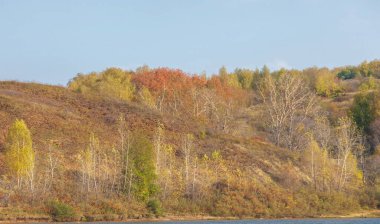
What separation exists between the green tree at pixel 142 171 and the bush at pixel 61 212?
29.3 ft

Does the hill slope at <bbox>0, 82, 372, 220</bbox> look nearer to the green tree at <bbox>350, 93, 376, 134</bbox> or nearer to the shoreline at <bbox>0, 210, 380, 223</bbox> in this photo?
the shoreline at <bbox>0, 210, 380, 223</bbox>

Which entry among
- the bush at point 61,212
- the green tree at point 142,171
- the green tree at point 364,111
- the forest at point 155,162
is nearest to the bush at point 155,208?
the forest at point 155,162

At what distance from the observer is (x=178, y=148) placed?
8494 centimetres

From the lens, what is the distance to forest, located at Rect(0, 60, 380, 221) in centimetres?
6081

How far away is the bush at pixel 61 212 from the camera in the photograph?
56312mm

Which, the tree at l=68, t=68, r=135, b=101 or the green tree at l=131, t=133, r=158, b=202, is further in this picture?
the tree at l=68, t=68, r=135, b=101

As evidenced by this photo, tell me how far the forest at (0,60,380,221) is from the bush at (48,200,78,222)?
96 mm

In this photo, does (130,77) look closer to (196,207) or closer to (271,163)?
(271,163)

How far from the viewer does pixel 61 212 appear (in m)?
56.2

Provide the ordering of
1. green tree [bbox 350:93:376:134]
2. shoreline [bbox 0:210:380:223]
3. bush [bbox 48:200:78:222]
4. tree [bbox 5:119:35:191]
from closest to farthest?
shoreline [bbox 0:210:380:223] < bush [bbox 48:200:78:222] < tree [bbox 5:119:35:191] < green tree [bbox 350:93:376:134]

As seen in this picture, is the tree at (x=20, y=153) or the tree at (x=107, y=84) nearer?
the tree at (x=20, y=153)

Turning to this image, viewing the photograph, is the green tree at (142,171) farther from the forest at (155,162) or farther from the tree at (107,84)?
the tree at (107,84)

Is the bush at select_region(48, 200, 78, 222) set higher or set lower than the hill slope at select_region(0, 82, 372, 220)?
lower

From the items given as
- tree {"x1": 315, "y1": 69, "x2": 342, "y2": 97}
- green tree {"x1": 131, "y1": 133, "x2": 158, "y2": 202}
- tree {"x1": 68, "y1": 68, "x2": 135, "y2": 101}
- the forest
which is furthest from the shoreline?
tree {"x1": 315, "y1": 69, "x2": 342, "y2": 97}
